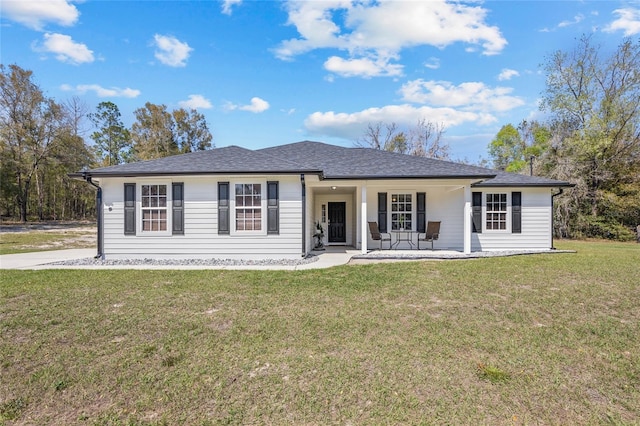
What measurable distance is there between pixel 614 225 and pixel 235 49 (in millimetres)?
22577

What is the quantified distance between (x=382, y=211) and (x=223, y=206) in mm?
5792

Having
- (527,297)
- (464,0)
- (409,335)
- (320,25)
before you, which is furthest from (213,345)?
(320,25)

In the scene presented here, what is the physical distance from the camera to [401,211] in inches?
492

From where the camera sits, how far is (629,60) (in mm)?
20297

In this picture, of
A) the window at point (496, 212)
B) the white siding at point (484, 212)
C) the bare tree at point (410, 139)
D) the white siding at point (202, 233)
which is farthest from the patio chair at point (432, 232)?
the bare tree at point (410, 139)

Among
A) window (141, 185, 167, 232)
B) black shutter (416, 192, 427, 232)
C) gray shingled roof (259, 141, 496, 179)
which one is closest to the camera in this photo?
window (141, 185, 167, 232)

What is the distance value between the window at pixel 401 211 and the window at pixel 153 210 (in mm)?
7903

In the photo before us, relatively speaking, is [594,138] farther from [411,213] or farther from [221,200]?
[221,200]

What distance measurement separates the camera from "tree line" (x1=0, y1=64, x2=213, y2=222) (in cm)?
2891

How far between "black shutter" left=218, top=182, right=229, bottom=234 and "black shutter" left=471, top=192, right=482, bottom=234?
345 inches

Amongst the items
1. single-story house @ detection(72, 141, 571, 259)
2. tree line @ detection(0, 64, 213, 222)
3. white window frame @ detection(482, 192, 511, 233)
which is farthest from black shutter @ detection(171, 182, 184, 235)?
tree line @ detection(0, 64, 213, 222)

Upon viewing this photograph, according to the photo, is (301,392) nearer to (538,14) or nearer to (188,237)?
(188,237)

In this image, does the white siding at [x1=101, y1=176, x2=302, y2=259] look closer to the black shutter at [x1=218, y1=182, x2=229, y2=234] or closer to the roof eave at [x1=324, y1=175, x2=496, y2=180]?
the black shutter at [x1=218, y1=182, x2=229, y2=234]

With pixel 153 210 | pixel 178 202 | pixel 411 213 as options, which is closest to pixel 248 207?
pixel 178 202
